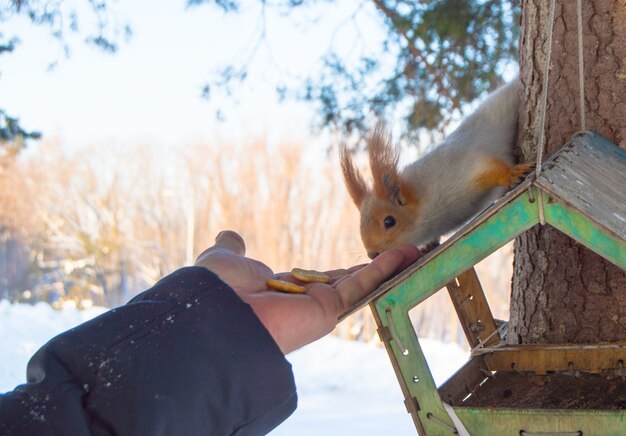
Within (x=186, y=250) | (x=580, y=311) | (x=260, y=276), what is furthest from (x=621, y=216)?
(x=186, y=250)

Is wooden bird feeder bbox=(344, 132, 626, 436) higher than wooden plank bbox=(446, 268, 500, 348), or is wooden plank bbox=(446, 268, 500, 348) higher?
wooden plank bbox=(446, 268, 500, 348)

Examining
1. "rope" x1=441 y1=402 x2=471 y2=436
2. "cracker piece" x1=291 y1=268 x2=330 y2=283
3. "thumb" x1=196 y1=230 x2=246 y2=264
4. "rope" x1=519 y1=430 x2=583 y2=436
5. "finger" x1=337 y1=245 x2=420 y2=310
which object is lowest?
"rope" x1=519 y1=430 x2=583 y2=436

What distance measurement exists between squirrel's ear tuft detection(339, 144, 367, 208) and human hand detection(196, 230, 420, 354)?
0.95ft

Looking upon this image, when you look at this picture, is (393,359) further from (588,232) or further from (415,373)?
(588,232)

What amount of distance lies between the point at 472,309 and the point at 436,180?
23cm

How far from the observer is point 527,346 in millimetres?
959

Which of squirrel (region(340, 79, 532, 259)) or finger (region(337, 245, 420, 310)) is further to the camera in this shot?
squirrel (region(340, 79, 532, 259))

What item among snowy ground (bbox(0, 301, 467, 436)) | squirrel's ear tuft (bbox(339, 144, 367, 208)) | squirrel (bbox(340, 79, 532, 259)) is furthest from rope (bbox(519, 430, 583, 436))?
snowy ground (bbox(0, 301, 467, 436))

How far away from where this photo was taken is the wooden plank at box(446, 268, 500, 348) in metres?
1.10

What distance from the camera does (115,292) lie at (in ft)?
42.2

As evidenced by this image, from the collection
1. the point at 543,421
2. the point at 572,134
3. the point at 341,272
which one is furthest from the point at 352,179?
the point at 543,421

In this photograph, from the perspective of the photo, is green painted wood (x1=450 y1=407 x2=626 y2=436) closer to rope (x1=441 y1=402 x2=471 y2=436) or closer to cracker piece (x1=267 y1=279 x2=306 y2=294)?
rope (x1=441 y1=402 x2=471 y2=436)

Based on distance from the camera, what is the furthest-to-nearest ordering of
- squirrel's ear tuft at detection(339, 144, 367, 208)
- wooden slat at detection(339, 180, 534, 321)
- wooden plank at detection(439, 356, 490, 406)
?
squirrel's ear tuft at detection(339, 144, 367, 208)
wooden plank at detection(439, 356, 490, 406)
wooden slat at detection(339, 180, 534, 321)

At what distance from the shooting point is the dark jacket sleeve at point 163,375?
2.08ft
